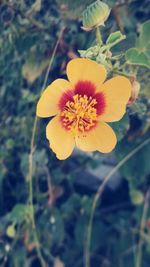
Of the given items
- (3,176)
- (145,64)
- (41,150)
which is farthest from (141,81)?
(3,176)

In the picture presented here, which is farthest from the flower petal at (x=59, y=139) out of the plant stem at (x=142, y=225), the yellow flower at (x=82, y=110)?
the plant stem at (x=142, y=225)

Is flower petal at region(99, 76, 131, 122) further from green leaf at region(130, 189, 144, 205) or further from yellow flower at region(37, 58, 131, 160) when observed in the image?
green leaf at region(130, 189, 144, 205)

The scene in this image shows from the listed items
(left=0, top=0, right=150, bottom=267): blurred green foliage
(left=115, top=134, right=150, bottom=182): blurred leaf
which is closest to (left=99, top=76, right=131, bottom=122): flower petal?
(left=0, top=0, right=150, bottom=267): blurred green foliage

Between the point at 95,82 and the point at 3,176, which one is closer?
the point at 95,82

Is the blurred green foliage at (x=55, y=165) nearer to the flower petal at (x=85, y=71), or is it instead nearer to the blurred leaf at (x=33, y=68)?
the blurred leaf at (x=33, y=68)

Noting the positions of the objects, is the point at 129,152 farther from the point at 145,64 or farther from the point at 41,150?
the point at 145,64

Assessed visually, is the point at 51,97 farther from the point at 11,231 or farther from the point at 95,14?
the point at 11,231
